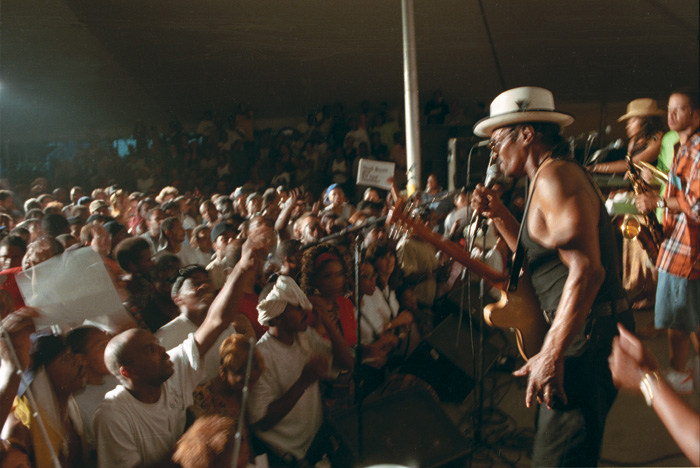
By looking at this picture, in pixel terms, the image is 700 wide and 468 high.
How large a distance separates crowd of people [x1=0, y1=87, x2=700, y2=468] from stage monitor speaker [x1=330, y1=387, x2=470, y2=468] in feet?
0.51

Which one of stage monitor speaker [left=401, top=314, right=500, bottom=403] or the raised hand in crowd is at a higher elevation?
the raised hand in crowd

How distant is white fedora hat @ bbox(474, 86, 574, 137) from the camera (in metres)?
1.91

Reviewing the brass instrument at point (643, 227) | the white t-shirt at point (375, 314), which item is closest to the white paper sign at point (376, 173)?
the white t-shirt at point (375, 314)

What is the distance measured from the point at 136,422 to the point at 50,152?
Result: 2.52 m

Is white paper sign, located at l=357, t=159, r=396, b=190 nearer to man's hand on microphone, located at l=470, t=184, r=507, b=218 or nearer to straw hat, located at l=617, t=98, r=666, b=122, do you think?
man's hand on microphone, located at l=470, t=184, r=507, b=218

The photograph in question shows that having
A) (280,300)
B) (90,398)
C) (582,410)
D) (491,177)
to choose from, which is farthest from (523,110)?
(90,398)

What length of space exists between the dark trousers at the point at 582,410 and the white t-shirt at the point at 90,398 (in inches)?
63.0

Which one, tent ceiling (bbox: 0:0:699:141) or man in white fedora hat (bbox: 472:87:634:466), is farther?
A: tent ceiling (bbox: 0:0:699:141)

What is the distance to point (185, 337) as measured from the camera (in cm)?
213

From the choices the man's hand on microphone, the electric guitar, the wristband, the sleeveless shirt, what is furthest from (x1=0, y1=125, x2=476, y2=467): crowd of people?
the wristband

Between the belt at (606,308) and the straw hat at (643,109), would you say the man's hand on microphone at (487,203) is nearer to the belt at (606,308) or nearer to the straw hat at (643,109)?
the belt at (606,308)

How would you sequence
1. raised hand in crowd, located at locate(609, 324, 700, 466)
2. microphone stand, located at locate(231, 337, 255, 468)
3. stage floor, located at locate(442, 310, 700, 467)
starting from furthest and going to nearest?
stage floor, located at locate(442, 310, 700, 467) < microphone stand, located at locate(231, 337, 255, 468) < raised hand in crowd, located at locate(609, 324, 700, 466)

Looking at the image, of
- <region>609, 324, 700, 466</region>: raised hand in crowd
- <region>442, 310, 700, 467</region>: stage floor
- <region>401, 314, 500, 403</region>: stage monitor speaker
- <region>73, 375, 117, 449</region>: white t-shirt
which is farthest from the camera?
<region>401, 314, 500, 403</region>: stage monitor speaker

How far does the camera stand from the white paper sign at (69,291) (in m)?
2.04
